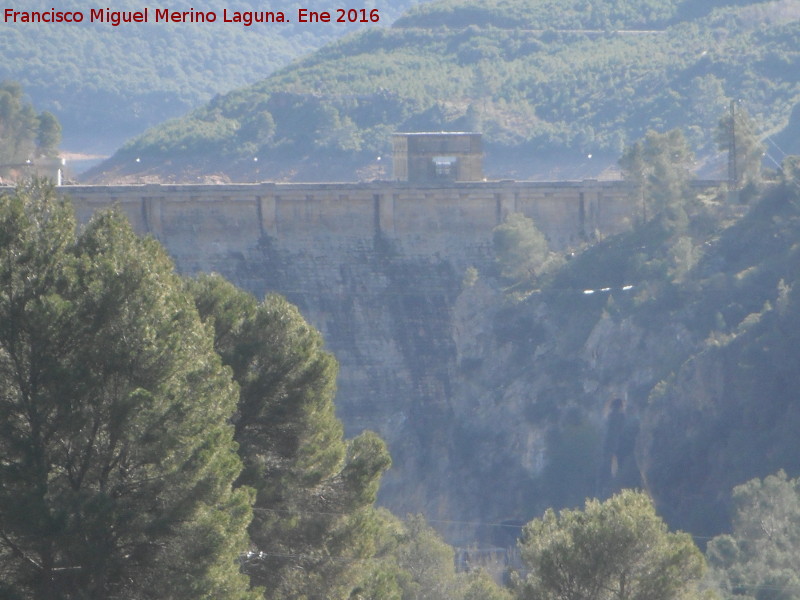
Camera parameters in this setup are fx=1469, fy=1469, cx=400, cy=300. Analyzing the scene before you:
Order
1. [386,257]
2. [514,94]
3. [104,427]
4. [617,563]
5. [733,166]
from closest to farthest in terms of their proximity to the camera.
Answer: [104,427] < [617,563] < [733,166] < [386,257] < [514,94]

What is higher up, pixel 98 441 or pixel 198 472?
pixel 98 441

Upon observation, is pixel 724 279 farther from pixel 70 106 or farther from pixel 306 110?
pixel 70 106

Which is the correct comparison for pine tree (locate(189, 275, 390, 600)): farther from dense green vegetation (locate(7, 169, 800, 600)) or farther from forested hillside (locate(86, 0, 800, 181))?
forested hillside (locate(86, 0, 800, 181))

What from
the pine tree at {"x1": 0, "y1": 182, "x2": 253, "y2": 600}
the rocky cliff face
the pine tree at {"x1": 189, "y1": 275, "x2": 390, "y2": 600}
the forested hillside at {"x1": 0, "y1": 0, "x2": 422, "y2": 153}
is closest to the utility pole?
the rocky cliff face

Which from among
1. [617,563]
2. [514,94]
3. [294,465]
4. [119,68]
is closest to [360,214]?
[514,94]

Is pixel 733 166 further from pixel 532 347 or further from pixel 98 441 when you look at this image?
pixel 98 441
